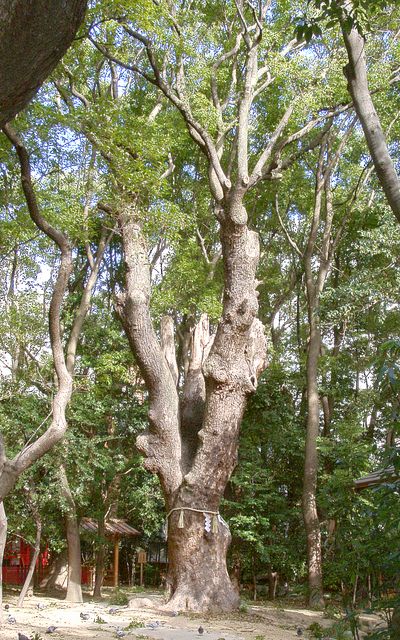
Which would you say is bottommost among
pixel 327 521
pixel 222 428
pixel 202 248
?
pixel 327 521

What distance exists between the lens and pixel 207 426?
10781 millimetres

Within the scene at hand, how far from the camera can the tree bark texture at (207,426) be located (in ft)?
34.3

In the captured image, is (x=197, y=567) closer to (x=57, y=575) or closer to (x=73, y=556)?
(x=73, y=556)

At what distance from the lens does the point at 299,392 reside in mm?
17953

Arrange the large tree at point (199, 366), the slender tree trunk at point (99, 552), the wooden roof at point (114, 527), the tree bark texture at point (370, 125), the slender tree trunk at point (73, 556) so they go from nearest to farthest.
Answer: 1. the tree bark texture at point (370, 125)
2. the large tree at point (199, 366)
3. the slender tree trunk at point (73, 556)
4. the slender tree trunk at point (99, 552)
5. the wooden roof at point (114, 527)

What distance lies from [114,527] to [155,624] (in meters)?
11.6

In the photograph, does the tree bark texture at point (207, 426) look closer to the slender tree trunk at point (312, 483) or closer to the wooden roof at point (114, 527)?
the slender tree trunk at point (312, 483)

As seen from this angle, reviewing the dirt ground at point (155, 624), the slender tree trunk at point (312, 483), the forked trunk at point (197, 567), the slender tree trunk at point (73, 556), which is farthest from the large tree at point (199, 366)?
the slender tree trunk at point (73, 556)

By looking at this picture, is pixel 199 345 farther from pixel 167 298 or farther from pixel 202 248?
pixel 202 248

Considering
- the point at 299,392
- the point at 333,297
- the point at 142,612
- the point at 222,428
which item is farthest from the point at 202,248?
the point at 142,612

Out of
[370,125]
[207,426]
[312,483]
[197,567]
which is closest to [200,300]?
[312,483]

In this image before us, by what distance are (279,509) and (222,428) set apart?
5.79 m

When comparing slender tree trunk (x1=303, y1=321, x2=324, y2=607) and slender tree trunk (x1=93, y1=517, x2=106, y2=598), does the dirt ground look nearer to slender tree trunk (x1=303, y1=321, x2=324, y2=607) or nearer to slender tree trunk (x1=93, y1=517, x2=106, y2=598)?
slender tree trunk (x1=303, y1=321, x2=324, y2=607)

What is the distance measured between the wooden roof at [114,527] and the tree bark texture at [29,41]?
16109 millimetres
